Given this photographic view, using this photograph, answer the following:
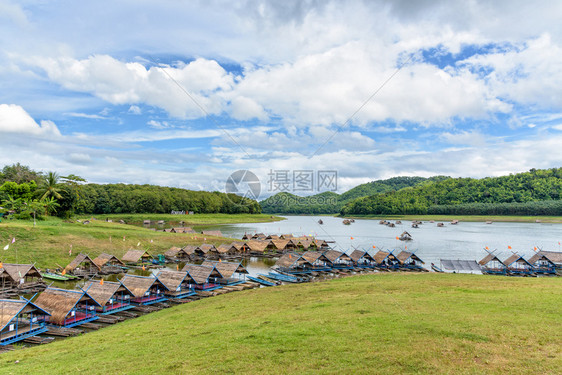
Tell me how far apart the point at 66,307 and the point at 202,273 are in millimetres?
14959

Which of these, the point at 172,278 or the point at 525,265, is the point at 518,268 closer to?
the point at 525,265

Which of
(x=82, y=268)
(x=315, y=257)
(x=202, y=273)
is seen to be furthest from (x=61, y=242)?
(x=315, y=257)

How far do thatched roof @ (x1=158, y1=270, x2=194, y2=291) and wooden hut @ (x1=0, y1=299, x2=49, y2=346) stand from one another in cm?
1133

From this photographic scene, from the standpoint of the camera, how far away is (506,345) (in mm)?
13305

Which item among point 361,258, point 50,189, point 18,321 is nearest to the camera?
point 18,321

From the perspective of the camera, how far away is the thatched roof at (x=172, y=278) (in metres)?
34.4

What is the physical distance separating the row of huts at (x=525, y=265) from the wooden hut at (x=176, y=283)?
41.7 meters

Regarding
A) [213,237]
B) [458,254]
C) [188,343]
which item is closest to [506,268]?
[458,254]

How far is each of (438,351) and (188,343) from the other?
1129cm

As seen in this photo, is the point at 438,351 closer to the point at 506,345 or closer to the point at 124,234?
the point at 506,345

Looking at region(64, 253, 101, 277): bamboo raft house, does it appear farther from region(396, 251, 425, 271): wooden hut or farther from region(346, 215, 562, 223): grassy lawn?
region(346, 215, 562, 223): grassy lawn

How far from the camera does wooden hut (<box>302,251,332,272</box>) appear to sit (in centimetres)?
5161

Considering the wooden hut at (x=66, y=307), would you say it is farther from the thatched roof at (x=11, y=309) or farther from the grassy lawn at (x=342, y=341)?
the grassy lawn at (x=342, y=341)

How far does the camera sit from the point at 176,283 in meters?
34.8
